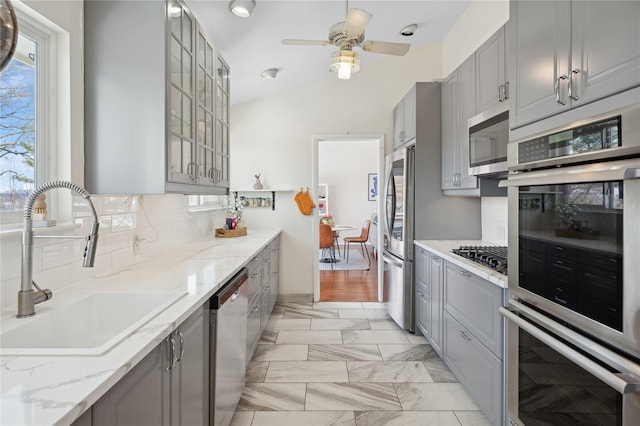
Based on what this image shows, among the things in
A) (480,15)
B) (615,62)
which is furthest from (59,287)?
(480,15)

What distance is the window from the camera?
138cm

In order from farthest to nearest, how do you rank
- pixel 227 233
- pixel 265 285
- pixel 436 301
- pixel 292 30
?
1. pixel 227 233
2. pixel 265 285
3. pixel 292 30
4. pixel 436 301

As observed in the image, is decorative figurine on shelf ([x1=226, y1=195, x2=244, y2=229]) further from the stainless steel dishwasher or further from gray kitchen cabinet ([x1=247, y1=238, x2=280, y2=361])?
the stainless steel dishwasher

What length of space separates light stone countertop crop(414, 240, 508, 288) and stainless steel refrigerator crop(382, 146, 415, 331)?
8.3 inches

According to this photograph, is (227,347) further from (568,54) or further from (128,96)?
(568,54)

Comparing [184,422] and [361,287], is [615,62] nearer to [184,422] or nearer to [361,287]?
[184,422]

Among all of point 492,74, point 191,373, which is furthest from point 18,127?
point 492,74

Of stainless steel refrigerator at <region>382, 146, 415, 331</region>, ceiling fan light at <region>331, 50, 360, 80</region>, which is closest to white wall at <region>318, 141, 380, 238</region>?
stainless steel refrigerator at <region>382, 146, 415, 331</region>

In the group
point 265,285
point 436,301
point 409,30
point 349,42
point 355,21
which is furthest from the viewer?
point 409,30

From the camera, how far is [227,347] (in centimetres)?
182

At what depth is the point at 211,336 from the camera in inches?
64.4

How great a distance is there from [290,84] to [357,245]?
567cm

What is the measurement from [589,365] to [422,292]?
2.07 metres

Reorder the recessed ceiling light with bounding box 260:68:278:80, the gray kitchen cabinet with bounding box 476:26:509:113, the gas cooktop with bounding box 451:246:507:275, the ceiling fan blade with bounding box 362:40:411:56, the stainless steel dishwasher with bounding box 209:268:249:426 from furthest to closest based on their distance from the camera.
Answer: the recessed ceiling light with bounding box 260:68:278:80 < the ceiling fan blade with bounding box 362:40:411:56 < the gray kitchen cabinet with bounding box 476:26:509:113 < the gas cooktop with bounding box 451:246:507:275 < the stainless steel dishwasher with bounding box 209:268:249:426
